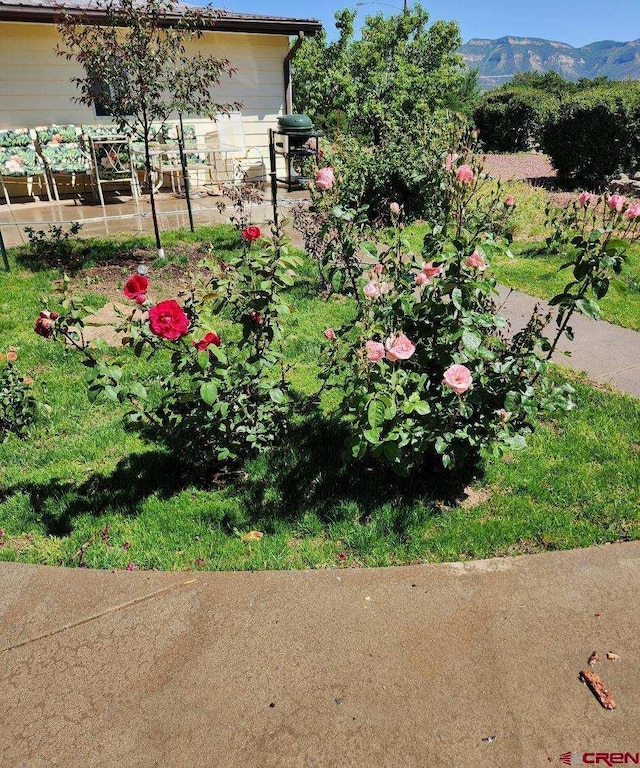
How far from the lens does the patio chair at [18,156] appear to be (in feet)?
30.1

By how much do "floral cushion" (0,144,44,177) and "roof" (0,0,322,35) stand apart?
198cm

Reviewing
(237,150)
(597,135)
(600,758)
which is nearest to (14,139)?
(237,150)

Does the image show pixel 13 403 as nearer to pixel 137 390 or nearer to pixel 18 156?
pixel 137 390

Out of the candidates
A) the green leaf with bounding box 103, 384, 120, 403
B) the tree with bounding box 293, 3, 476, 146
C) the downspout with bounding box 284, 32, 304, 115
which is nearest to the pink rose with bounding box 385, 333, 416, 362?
the green leaf with bounding box 103, 384, 120, 403

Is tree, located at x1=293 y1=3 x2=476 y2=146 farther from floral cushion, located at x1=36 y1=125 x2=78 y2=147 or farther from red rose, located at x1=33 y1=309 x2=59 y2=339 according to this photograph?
red rose, located at x1=33 y1=309 x2=59 y2=339

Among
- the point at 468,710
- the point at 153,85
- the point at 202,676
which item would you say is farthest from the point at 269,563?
the point at 153,85

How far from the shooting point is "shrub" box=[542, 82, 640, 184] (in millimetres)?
11852

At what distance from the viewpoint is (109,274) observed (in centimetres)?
647

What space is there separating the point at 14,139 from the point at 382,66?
53.5 ft

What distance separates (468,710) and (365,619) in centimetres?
51

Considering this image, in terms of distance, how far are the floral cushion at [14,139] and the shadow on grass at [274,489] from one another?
8574mm

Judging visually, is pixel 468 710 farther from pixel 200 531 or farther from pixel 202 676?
pixel 200 531

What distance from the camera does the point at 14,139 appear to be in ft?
31.1

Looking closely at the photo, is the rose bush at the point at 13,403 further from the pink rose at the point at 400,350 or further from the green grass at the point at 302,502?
the pink rose at the point at 400,350
